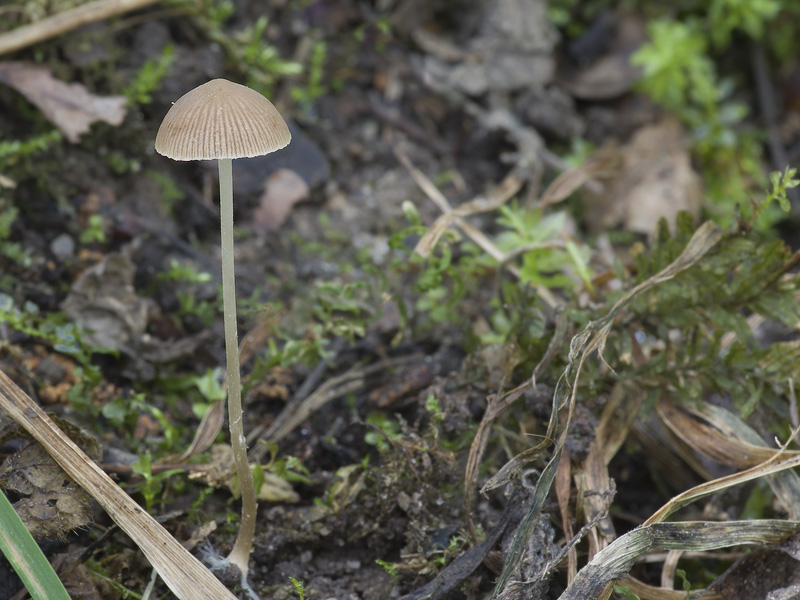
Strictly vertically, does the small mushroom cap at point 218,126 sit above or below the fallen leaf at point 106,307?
above

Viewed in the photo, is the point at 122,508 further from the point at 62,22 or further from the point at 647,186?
the point at 647,186

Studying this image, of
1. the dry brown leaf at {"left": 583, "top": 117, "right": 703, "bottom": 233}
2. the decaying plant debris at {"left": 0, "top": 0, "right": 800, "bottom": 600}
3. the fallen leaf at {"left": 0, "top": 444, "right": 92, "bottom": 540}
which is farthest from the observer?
the dry brown leaf at {"left": 583, "top": 117, "right": 703, "bottom": 233}

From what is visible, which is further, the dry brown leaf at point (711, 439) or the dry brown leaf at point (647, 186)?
the dry brown leaf at point (647, 186)

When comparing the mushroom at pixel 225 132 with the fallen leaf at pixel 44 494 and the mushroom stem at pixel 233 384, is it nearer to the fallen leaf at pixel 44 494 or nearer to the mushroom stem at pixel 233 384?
the mushroom stem at pixel 233 384

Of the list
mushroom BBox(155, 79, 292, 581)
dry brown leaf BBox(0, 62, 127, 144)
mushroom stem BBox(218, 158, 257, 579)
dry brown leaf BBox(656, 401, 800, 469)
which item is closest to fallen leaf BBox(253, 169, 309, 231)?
dry brown leaf BBox(0, 62, 127, 144)

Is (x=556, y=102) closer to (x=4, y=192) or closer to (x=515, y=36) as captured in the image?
(x=515, y=36)

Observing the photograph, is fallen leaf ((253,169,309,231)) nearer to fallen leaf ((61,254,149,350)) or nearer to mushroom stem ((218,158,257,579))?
fallen leaf ((61,254,149,350))

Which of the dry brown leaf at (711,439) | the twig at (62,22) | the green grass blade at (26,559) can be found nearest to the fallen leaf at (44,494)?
the green grass blade at (26,559)
